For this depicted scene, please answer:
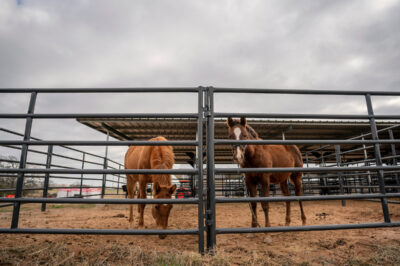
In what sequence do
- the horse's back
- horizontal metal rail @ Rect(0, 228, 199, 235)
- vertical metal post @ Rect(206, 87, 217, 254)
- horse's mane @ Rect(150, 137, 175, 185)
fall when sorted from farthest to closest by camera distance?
the horse's back, horse's mane @ Rect(150, 137, 175, 185), vertical metal post @ Rect(206, 87, 217, 254), horizontal metal rail @ Rect(0, 228, 199, 235)

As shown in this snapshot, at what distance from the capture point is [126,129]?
35.4ft

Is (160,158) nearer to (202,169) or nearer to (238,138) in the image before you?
(238,138)

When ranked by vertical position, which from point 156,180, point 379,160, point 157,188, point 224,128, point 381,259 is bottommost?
point 381,259

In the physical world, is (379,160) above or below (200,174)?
above

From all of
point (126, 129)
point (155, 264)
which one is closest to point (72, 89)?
point (155, 264)

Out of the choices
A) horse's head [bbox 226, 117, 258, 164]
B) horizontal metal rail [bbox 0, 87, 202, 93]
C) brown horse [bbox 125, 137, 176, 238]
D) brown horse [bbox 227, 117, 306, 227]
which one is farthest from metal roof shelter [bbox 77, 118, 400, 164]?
horizontal metal rail [bbox 0, 87, 202, 93]

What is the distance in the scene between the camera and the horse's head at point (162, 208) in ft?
9.97

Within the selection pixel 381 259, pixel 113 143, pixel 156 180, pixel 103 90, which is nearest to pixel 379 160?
pixel 381 259

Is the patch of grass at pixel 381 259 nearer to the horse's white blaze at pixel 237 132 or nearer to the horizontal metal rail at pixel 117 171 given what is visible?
the horizontal metal rail at pixel 117 171

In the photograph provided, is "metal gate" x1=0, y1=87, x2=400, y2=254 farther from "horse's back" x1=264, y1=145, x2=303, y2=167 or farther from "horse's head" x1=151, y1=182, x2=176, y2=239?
"horse's back" x1=264, y1=145, x2=303, y2=167

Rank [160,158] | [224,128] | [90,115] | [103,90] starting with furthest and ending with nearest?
1. [224,128]
2. [160,158]
3. [103,90]
4. [90,115]

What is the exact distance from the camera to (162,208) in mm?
3051

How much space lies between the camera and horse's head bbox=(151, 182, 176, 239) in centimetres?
304

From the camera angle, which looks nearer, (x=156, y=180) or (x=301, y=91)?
(x=301, y=91)
